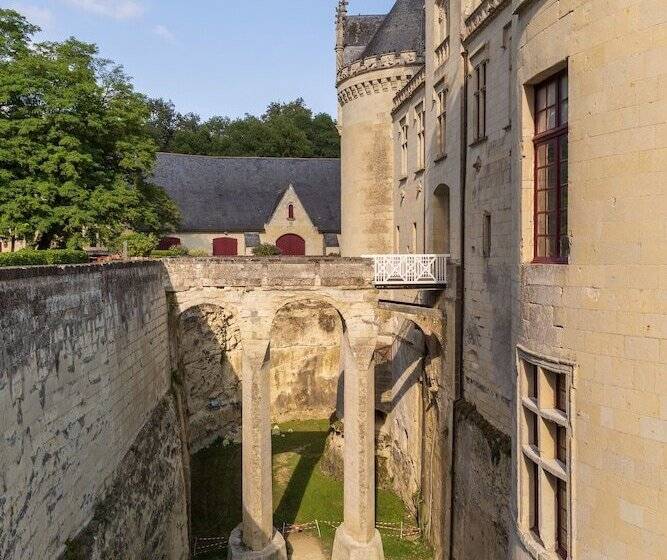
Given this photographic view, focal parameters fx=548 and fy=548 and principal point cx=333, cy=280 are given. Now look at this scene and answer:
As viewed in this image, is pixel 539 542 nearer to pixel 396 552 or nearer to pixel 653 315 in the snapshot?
pixel 653 315

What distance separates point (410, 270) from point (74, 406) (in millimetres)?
8800

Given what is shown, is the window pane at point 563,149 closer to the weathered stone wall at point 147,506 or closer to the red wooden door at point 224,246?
the weathered stone wall at point 147,506

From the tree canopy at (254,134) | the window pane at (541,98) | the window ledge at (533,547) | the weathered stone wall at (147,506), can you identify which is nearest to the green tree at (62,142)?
the weathered stone wall at (147,506)

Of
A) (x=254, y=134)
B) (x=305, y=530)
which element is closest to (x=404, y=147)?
(x=305, y=530)

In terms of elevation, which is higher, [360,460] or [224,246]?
[224,246]

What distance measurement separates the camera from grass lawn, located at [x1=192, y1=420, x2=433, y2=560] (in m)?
15.2

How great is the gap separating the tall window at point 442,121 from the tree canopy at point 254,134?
32.7 meters

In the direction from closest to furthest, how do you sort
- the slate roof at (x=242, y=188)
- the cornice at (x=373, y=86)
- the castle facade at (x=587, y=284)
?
the castle facade at (x=587, y=284) → the cornice at (x=373, y=86) → the slate roof at (x=242, y=188)

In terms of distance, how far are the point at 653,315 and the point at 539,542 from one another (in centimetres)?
294

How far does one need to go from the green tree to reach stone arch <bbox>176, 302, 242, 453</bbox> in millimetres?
4900

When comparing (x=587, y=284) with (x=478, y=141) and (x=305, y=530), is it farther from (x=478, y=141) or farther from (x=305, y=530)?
(x=305, y=530)


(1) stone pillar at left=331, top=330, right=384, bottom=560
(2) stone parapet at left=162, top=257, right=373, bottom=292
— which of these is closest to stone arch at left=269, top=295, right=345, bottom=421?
(1) stone pillar at left=331, top=330, right=384, bottom=560

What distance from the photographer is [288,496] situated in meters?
17.4

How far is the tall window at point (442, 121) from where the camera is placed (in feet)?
48.1
